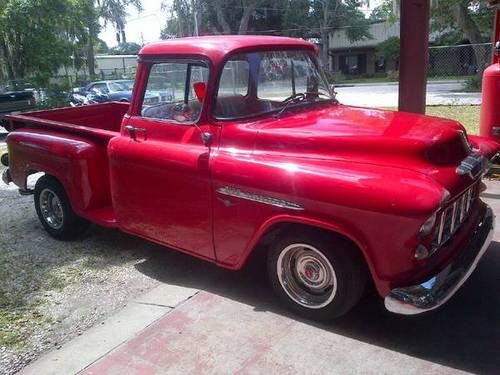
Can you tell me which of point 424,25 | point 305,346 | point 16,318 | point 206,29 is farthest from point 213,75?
point 206,29

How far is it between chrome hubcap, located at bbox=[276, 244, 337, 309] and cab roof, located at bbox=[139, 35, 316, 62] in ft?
5.03

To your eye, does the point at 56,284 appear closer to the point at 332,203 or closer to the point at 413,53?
the point at 332,203

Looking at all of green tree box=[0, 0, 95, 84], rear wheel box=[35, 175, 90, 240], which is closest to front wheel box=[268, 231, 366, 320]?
rear wheel box=[35, 175, 90, 240]

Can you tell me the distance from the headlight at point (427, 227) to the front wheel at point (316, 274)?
1.62 feet

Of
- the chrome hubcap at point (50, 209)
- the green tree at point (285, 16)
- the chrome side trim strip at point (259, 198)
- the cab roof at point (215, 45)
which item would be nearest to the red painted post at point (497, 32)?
the cab roof at point (215, 45)

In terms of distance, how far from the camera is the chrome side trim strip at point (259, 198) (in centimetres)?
332

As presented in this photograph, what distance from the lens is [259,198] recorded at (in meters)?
3.47

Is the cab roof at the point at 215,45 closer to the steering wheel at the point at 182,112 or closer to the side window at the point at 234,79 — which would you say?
the side window at the point at 234,79

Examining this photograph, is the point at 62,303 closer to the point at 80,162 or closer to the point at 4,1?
the point at 80,162

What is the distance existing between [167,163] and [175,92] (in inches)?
28.9

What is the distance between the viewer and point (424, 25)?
6.12 metres

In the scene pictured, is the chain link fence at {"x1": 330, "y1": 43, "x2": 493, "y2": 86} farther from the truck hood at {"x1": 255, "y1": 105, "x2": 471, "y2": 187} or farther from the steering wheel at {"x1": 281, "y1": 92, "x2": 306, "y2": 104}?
the truck hood at {"x1": 255, "y1": 105, "x2": 471, "y2": 187}

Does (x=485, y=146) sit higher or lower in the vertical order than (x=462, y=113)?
higher

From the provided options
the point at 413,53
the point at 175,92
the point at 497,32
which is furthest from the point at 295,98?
the point at 497,32
